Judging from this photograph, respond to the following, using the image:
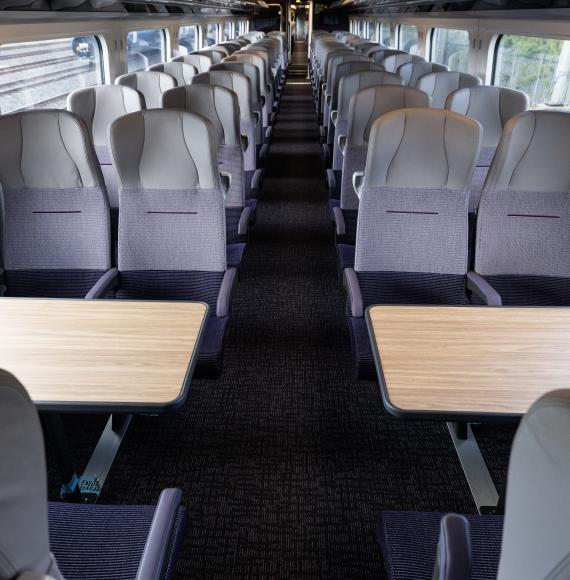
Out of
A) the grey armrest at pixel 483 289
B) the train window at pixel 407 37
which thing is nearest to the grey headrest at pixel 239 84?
the grey armrest at pixel 483 289

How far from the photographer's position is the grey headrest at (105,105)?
149 inches

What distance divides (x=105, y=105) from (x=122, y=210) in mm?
1686

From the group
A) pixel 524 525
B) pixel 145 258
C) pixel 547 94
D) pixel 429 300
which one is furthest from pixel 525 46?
pixel 524 525

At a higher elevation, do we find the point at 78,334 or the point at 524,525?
the point at 524,525

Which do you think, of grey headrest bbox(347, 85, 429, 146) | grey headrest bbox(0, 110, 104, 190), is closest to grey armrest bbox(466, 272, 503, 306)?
grey headrest bbox(347, 85, 429, 146)

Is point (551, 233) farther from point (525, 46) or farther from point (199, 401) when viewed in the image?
point (525, 46)

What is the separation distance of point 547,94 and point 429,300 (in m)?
3.36

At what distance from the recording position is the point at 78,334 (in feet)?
5.58

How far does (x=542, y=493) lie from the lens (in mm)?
663

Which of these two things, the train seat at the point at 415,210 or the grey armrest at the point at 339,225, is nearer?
the train seat at the point at 415,210

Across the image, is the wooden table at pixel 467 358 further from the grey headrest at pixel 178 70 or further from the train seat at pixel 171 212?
the grey headrest at pixel 178 70

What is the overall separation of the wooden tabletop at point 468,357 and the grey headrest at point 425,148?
795mm

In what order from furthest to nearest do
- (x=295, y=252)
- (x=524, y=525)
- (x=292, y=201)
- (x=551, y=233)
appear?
1. (x=292, y=201)
2. (x=295, y=252)
3. (x=551, y=233)
4. (x=524, y=525)

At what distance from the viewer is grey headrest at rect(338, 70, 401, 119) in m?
4.80
